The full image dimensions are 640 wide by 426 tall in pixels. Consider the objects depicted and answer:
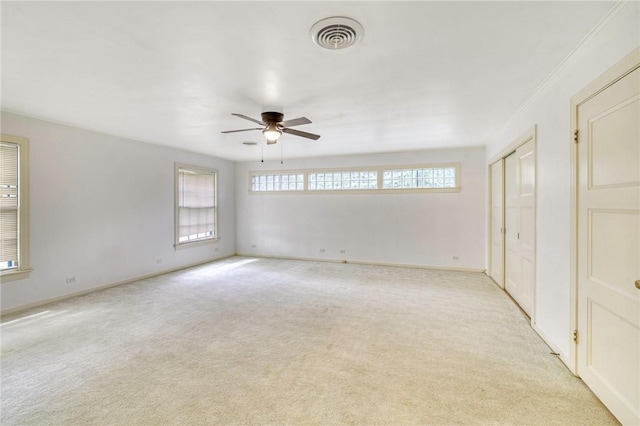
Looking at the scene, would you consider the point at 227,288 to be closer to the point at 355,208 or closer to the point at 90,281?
the point at 90,281

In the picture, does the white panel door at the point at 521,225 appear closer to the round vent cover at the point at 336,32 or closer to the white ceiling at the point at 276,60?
the white ceiling at the point at 276,60

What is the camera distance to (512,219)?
4.02 m

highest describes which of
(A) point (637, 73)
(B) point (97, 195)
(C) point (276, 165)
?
(C) point (276, 165)

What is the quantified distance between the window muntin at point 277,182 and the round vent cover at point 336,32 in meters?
5.07

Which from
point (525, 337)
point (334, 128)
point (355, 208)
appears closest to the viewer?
point (525, 337)

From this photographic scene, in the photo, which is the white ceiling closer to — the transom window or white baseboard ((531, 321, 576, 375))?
the transom window

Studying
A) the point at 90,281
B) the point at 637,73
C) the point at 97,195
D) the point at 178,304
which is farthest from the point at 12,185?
the point at 637,73

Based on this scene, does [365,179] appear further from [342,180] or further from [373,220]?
[373,220]

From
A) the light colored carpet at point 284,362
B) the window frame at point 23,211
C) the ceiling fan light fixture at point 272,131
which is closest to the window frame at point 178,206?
the light colored carpet at point 284,362

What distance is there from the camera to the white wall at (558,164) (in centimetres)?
181

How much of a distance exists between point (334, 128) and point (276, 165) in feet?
10.8

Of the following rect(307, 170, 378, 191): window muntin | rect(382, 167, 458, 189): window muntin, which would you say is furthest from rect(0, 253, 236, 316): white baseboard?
rect(382, 167, 458, 189): window muntin

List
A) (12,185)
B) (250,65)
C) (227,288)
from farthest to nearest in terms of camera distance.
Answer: (227,288), (12,185), (250,65)

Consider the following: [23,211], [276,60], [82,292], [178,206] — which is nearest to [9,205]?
[23,211]
